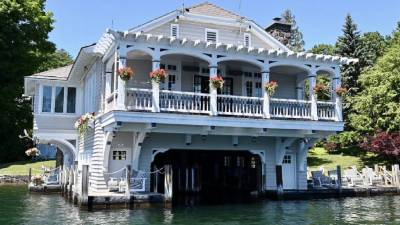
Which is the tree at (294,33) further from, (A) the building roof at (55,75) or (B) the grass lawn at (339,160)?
(A) the building roof at (55,75)

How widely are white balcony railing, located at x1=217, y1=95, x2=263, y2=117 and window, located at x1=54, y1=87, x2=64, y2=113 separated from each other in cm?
897

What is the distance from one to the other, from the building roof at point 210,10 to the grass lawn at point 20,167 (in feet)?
73.9

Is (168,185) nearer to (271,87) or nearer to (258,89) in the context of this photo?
(271,87)

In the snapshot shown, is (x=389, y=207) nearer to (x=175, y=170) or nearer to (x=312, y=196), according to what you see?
(x=312, y=196)

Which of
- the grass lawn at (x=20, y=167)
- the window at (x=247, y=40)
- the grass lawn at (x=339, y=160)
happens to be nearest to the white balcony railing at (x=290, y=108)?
the window at (x=247, y=40)

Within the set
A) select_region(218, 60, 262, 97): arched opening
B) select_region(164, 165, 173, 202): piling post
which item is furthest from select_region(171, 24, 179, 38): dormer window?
select_region(164, 165, 173, 202): piling post

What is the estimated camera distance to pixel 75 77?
25.3m

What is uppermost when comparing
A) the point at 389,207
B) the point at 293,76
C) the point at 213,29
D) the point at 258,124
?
the point at 213,29

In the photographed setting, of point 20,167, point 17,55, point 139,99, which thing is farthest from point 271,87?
point 17,55

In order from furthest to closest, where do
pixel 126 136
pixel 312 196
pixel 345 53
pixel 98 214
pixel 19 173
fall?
pixel 345 53 → pixel 19 173 → pixel 312 196 → pixel 126 136 → pixel 98 214

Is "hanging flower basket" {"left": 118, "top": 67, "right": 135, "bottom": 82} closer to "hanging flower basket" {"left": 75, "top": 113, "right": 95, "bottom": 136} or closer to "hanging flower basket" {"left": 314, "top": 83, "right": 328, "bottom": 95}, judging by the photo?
"hanging flower basket" {"left": 75, "top": 113, "right": 95, "bottom": 136}

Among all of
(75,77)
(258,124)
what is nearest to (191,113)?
(258,124)

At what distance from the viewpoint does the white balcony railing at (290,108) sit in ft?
64.6

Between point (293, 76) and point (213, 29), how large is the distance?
486 centimetres
